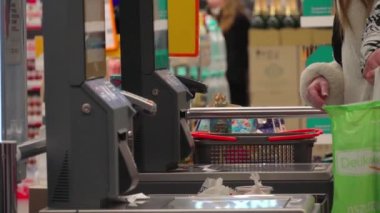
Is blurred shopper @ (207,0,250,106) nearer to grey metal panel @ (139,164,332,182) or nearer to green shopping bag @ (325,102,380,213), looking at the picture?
grey metal panel @ (139,164,332,182)

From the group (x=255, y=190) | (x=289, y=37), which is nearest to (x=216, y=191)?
(x=255, y=190)

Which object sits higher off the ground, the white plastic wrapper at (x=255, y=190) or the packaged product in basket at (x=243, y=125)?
the packaged product in basket at (x=243, y=125)

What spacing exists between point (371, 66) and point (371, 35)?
0.11 m

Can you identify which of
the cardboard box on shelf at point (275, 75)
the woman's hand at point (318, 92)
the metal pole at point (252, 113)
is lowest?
the cardboard box on shelf at point (275, 75)

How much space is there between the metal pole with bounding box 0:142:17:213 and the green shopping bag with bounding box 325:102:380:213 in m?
1.00

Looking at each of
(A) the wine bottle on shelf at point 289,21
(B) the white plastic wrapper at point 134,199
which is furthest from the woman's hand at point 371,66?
(A) the wine bottle on shelf at point 289,21

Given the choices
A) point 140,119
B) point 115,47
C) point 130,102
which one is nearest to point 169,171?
point 140,119

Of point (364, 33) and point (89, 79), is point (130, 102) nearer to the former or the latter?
point (89, 79)

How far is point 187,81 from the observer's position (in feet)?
12.9

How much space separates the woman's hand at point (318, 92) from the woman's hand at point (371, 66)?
21 centimetres

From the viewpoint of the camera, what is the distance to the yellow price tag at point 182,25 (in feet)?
14.4

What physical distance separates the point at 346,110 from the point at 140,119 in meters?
0.96

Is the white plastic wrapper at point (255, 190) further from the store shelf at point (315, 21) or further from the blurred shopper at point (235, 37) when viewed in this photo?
the blurred shopper at point (235, 37)

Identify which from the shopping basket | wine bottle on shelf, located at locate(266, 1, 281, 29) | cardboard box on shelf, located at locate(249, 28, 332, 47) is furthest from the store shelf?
the shopping basket
